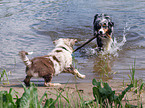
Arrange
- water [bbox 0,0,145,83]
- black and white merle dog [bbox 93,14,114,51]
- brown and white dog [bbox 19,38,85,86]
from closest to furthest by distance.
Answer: brown and white dog [bbox 19,38,85,86], water [bbox 0,0,145,83], black and white merle dog [bbox 93,14,114,51]

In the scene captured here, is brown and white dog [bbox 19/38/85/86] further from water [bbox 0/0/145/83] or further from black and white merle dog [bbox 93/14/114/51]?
black and white merle dog [bbox 93/14/114/51]

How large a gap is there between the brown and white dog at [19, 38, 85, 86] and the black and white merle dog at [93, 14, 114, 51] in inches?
74.0

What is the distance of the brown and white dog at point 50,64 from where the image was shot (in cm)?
386

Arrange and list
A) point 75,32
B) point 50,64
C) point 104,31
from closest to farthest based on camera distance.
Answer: point 50,64, point 104,31, point 75,32

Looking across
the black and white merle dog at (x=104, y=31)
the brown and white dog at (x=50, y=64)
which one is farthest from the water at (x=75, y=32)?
the brown and white dog at (x=50, y=64)

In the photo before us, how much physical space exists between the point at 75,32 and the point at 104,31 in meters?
2.33

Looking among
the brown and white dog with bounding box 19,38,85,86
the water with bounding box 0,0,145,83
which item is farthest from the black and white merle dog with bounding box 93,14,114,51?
the brown and white dog with bounding box 19,38,85,86

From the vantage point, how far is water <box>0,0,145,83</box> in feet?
17.3

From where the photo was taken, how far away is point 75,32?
28.0 feet

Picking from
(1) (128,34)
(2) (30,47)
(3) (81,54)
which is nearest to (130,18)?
(1) (128,34)

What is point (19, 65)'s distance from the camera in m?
5.32

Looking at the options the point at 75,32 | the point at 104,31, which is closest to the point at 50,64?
the point at 104,31

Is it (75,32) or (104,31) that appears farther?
(75,32)

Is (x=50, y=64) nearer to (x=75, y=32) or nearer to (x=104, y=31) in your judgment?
(x=104, y=31)
